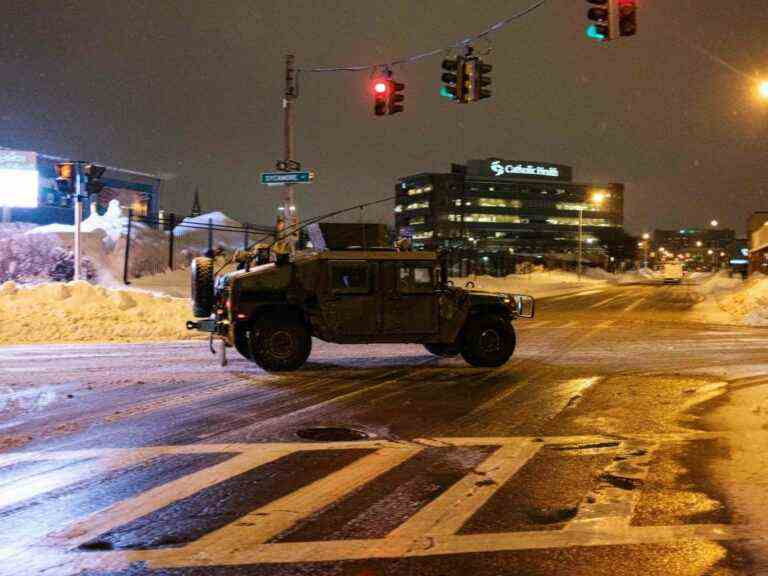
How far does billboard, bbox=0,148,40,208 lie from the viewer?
37.7 meters

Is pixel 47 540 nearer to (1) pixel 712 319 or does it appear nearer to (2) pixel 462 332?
(2) pixel 462 332

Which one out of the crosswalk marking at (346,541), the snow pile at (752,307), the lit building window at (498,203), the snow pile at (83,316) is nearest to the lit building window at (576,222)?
the lit building window at (498,203)

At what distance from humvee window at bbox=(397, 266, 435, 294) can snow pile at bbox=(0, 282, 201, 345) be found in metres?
6.95

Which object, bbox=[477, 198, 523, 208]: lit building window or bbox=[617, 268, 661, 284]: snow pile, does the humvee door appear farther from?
bbox=[477, 198, 523, 208]: lit building window

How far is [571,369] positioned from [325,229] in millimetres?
4937

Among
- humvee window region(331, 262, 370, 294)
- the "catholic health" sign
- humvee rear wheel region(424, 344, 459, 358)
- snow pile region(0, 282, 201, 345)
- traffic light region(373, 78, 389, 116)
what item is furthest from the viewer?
the "catholic health" sign

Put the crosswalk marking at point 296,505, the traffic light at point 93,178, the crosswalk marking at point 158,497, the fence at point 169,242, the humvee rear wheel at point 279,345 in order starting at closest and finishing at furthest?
the crosswalk marking at point 296,505
the crosswalk marking at point 158,497
the humvee rear wheel at point 279,345
the traffic light at point 93,178
the fence at point 169,242

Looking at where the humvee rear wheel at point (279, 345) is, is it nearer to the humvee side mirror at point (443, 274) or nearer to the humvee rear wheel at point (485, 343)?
the humvee side mirror at point (443, 274)

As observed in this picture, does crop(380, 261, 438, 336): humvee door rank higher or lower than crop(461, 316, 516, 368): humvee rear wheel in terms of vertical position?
higher

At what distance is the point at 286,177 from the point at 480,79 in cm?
645

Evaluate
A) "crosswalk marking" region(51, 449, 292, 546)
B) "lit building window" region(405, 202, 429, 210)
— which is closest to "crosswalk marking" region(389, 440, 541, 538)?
"crosswalk marking" region(51, 449, 292, 546)

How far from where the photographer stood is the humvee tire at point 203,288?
A: 43.6 ft

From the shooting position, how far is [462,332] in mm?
12953

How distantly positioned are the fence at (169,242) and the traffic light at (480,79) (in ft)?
46.9
